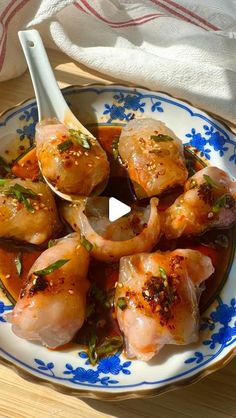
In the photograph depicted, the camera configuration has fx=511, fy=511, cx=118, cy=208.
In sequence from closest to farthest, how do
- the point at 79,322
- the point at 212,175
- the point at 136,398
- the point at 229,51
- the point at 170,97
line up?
the point at 136,398 → the point at 79,322 → the point at 212,175 → the point at 170,97 → the point at 229,51

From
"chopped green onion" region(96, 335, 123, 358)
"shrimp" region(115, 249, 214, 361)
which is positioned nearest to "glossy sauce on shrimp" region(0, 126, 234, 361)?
"chopped green onion" region(96, 335, 123, 358)

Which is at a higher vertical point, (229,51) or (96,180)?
(229,51)

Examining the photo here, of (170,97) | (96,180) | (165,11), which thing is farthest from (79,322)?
(165,11)

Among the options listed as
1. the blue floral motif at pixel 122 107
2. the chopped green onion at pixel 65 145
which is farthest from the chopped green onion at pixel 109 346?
the blue floral motif at pixel 122 107

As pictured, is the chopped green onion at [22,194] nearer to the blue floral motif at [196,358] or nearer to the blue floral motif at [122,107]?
the blue floral motif at [122,107]

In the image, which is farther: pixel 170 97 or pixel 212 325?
pixel 170 97

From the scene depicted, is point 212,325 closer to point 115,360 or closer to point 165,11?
point 115,360

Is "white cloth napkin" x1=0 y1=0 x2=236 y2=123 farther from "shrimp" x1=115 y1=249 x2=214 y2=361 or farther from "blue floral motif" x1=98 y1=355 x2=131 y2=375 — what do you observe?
"blue floral motif" x1=98 y1=355 x2=131 y2=375
